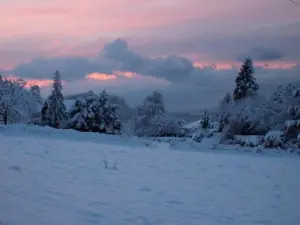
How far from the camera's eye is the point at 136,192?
7941 mm

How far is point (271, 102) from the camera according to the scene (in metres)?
33.4

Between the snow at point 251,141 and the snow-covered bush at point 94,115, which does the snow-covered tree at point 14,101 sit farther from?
the snow at point 251,141

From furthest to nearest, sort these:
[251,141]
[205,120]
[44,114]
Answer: [205,120] < [44,114] < [251,141]

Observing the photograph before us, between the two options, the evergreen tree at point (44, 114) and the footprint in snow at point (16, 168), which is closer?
the footprint in snow at point (16, 168)

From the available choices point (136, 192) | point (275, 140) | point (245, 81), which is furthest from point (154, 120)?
point (136, 192)

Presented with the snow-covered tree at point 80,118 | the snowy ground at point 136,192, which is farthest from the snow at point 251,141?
the snow-covered tree at point 80,118

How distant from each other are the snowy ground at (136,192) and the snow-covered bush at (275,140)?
12.9 metres

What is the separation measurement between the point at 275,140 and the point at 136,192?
19.4m

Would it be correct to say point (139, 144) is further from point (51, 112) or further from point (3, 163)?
point (51, 112)

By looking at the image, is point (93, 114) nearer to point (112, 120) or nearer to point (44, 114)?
point (112, 120)

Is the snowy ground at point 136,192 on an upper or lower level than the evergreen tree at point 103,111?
lower

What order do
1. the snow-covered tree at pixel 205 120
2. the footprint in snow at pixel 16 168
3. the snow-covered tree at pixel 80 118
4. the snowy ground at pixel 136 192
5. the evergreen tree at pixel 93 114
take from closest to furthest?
the snowy ground at pixel 136 192
the footprint in snow at pixel 16 168
the snow-covered tree at pixel 80 118
the evergreen tree at pixel 93 114
the snow-covered tree at pixel 205 120

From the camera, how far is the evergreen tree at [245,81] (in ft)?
179

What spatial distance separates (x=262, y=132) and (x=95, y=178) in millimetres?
27173
